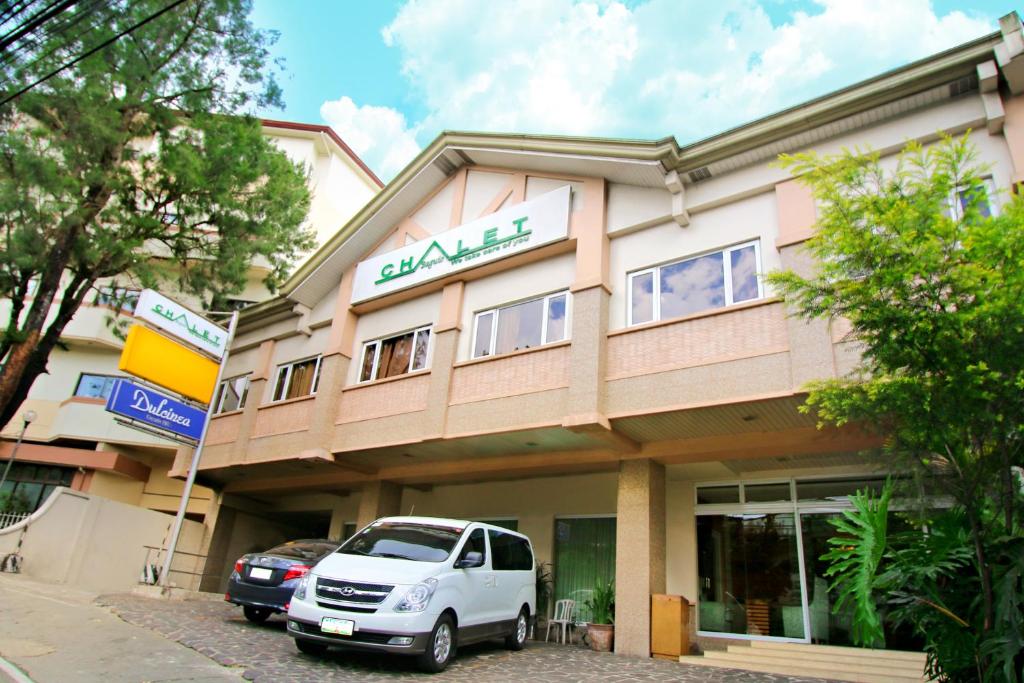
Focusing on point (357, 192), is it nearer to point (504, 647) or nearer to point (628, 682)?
point (504, 647)

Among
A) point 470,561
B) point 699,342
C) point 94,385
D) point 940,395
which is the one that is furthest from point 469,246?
point 94,385

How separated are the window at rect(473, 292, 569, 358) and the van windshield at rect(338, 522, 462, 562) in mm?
4766

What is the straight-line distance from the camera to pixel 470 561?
346 inches

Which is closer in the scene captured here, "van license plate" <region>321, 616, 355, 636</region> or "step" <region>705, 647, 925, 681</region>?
"van license plate" <region>321, 616, 355, 636</region>

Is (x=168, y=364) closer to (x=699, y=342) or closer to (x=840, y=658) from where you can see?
(x=699, y=342)

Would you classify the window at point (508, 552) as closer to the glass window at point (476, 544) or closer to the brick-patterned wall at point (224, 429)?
the glass window at point (476, 544)

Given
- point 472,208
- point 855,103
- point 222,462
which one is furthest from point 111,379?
point 855,103

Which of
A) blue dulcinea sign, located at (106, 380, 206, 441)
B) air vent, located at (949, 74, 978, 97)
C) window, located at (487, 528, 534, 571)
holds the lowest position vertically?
window, located at (487, 528, 534, 571)

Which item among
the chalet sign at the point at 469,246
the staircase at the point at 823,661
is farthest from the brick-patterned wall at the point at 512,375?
the staircase at the point at 823,661

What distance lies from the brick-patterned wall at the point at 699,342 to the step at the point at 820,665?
4.58 m

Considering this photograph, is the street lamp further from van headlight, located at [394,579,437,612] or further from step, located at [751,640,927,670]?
step, located at [751,640,927,670]

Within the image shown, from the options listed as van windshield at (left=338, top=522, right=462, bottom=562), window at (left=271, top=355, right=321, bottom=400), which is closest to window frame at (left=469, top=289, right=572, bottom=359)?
van windshield at (left=338, top=522, right=462, bottom=562)

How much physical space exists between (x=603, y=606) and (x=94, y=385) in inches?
885

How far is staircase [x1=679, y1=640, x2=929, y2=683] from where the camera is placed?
892 cm
